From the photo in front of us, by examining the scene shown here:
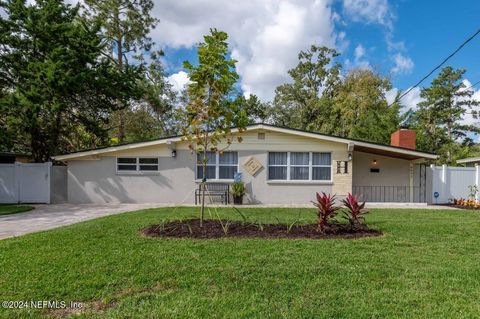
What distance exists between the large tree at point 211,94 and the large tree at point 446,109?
98.8ft

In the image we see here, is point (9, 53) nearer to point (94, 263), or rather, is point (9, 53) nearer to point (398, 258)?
point (94, 263)

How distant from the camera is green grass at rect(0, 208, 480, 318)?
3182 mm

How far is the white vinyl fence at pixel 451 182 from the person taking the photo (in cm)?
1455

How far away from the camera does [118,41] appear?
919 inches

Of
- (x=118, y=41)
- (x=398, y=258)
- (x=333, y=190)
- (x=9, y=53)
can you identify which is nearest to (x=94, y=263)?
(x=398, y=258)

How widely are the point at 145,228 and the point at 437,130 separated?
32.6 meters

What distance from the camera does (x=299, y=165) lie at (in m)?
14.1

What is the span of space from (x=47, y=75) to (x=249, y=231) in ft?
38.1

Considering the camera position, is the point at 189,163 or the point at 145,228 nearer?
the point at 145,228

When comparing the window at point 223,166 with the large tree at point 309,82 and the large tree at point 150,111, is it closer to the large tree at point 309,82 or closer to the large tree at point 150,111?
the large tree at point 150,111

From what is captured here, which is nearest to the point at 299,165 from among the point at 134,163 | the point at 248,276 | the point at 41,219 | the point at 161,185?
the point at 161,185

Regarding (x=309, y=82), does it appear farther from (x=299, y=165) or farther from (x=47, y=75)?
(x=47, y=75)

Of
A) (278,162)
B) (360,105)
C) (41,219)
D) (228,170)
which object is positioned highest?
(360,105)

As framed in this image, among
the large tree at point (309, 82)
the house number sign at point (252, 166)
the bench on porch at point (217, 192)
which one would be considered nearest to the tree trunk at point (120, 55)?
the bench on porch at point (217, 192)
